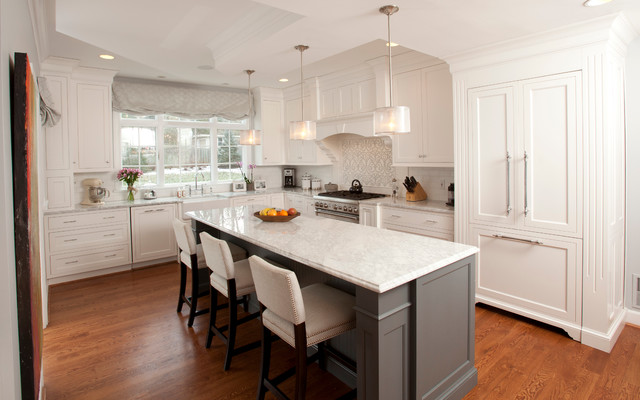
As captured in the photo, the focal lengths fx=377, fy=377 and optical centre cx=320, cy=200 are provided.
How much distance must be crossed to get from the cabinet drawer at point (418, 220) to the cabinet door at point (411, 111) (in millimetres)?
623

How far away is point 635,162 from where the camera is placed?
3.07 m

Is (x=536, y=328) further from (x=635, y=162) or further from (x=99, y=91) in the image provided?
(x=99, y=91)

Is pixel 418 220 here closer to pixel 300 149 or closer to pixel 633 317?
pixel 633 317

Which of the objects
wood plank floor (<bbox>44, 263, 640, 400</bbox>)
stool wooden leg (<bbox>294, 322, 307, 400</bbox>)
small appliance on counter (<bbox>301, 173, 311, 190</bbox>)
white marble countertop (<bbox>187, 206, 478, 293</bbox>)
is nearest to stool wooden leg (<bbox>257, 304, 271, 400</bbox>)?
wood plank floor (<bbox>44, 263, 640, 400</bbox>)

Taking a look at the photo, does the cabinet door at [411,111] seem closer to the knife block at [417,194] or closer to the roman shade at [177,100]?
the knife block at [417,194]

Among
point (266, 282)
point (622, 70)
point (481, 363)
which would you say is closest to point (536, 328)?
point (481, 363)

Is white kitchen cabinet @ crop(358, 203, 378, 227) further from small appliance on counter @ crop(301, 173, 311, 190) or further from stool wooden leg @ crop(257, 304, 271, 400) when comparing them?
stool wooden leg @ crop(257, 304, 271, 400)

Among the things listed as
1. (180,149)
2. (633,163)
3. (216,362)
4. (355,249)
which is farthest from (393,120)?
(180,149)

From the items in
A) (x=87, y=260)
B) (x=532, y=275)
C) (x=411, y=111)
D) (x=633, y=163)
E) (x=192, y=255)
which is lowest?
(x=87, y=260)

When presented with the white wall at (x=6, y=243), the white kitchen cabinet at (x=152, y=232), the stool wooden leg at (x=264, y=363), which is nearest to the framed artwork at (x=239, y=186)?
the white kitchen cabinet at (x=152, y=232)

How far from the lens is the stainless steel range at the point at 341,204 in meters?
4.76

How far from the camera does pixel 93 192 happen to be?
4855 mm

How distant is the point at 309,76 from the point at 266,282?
13.2 ft

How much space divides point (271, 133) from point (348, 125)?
66.8 inches
